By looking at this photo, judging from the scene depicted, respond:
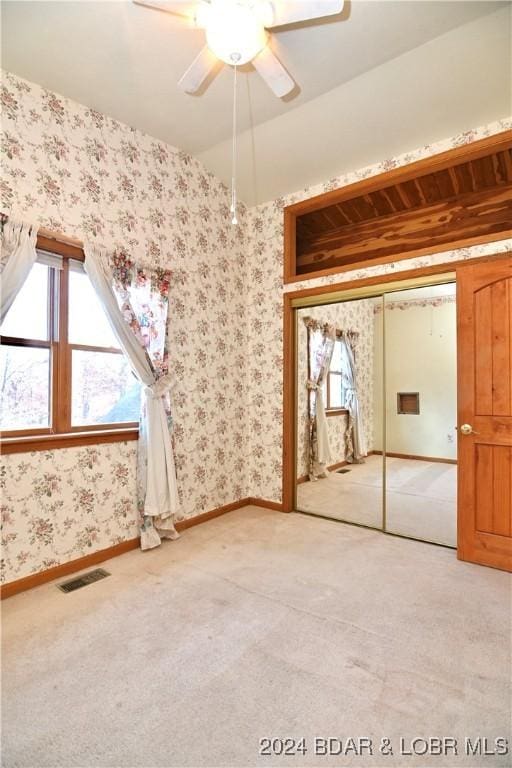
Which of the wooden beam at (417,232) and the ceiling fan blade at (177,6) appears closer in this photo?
the ceiling fan blade at (177,6)

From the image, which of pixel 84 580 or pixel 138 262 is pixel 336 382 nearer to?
pixel 138 262

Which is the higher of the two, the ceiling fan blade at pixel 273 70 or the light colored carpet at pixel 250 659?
the ceiling fan blade at pixel 273 70

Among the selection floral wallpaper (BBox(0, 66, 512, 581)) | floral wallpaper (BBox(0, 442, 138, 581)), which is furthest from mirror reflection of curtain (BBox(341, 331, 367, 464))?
floral wallpaper (BBox(0, 442, 138, 581))

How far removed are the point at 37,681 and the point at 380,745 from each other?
1398 mm

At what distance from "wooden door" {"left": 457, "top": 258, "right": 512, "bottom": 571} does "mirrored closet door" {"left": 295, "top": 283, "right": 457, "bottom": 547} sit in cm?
27

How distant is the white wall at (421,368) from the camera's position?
10.2 feet

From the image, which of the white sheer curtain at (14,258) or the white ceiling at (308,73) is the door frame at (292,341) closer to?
the white ceiling at (308,73)

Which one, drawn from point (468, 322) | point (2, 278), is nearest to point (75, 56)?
point (2, 278)

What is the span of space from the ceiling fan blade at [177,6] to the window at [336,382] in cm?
262

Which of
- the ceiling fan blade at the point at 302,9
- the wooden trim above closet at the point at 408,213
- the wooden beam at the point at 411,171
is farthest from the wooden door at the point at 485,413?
the ceiling fan blade at the point at 302,9

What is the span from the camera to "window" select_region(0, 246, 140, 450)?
244 cm

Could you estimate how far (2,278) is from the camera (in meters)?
2.19

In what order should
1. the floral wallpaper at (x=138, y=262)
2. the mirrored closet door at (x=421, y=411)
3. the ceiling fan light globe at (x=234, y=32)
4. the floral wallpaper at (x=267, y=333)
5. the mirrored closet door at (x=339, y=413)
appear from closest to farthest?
the ceiling fan light globe at (x=234, y=32) < the floral wallpaper at (x=138, y=262) < the mirrored closet door at (x=421, y=411) < the mirrored closet door at (x=339, y=413) < the floral wallpaper at (x=267, y=333)

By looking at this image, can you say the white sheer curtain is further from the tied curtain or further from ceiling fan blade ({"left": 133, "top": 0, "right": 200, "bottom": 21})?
ceiling fan blade ({"left": 133, "top": 0, "right": 200, "bottom": 21})
